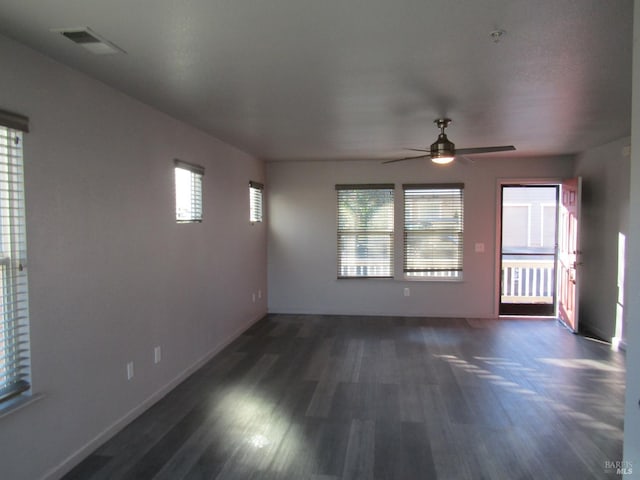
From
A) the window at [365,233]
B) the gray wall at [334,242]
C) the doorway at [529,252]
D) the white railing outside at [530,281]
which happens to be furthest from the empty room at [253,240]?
the white railing outside at [530,281]

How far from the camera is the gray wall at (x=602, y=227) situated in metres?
5.13

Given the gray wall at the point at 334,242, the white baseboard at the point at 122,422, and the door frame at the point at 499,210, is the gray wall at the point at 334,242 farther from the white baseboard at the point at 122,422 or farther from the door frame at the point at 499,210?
the white baseboard at the point at 122,422

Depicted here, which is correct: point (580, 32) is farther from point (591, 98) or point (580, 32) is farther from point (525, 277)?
point (525, 277)

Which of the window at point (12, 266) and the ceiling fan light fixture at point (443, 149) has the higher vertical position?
the ceiling fan light fixture at point (443, 149)

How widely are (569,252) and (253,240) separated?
14.8 ft

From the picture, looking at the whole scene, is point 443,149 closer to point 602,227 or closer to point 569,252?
point 602,227

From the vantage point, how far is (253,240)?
633 centimetres

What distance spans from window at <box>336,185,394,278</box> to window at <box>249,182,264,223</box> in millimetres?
1254

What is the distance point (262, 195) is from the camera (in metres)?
6.79

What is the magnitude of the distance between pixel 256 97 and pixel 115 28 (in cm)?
129

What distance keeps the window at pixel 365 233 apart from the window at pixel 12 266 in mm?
4956

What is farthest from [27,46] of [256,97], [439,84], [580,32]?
[580,32]

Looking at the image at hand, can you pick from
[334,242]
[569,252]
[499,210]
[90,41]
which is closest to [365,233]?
[334,242]

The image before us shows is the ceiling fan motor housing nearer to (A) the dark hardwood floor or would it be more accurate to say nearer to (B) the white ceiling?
(B) the white ceiling
